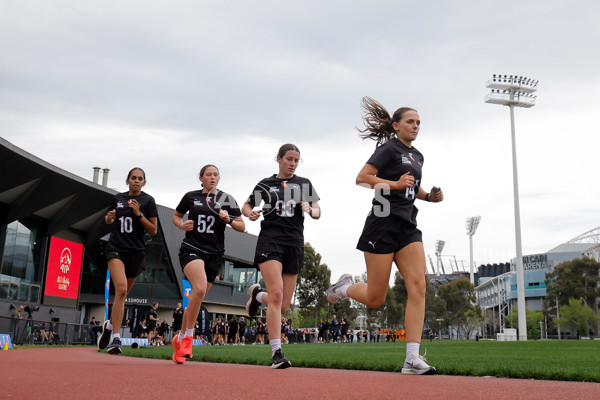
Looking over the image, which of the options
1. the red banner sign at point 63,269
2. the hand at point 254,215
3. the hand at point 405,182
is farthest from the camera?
the red banner sign at point 63,269

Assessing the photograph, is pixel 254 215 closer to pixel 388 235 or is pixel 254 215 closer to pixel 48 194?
pixel 388 235

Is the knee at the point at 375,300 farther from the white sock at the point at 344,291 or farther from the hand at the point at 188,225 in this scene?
the hand at the point at 188,225

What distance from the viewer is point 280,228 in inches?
256

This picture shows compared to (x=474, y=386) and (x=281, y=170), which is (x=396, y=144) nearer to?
(x=281, y=170)

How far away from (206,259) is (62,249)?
113 feet

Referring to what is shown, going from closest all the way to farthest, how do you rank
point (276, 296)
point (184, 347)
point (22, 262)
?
point (276, 296)
point (184, 347)
point (22, 262)

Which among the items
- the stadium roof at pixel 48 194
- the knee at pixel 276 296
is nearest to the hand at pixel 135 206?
the knee at pixel 276 296

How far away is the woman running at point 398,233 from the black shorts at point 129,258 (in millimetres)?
3496

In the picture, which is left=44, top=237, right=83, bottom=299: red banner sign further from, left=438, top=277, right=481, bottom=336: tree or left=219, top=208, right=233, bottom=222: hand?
left=438, top=277, right=481, bottom=336: tree

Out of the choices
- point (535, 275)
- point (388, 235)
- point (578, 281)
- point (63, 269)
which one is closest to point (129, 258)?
point (388, 235)

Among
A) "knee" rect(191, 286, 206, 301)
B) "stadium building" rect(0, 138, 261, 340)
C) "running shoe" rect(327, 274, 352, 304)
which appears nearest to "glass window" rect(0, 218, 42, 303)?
"stadium building" rect(0, 138, 261, 340)

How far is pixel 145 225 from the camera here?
792 centimetres

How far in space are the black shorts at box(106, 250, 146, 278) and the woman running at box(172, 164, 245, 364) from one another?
84 centimetres

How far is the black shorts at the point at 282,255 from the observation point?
6.34 metres
